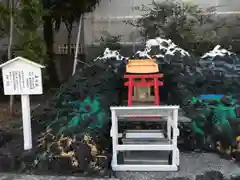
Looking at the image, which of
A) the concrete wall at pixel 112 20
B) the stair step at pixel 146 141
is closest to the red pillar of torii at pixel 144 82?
the stair step at pixel 146 141

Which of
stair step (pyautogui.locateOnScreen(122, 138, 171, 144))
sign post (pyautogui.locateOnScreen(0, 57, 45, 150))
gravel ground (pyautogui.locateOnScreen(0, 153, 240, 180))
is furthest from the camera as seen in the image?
sign post (pyautogui.locateOnScreen(0, 57, 45, 150))

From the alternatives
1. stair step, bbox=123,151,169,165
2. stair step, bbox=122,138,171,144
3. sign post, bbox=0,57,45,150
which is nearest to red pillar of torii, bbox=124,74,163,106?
stair step, bbox=122,138,171,144

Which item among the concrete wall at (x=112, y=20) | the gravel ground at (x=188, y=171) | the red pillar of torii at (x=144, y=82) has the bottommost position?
the gravel ground at (x=188, y=171)

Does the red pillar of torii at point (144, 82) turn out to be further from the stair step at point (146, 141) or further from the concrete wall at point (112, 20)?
the concrete wall at point (112, 20)

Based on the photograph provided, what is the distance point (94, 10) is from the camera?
691 centimetres

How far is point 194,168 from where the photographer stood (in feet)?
10.9

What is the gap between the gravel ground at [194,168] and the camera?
313 cm

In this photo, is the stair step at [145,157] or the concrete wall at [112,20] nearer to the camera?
the stair step at [145,157]

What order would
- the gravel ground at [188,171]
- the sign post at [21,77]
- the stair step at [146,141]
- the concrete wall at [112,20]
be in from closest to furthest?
the gravel ground at [188,171], the stair step at [146,141], the sign post at [21,77], the concrete wall at [112,20]

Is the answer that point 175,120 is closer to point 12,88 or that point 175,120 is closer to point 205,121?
point 205,121

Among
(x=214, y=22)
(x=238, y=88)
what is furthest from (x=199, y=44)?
(x=238, y=88)

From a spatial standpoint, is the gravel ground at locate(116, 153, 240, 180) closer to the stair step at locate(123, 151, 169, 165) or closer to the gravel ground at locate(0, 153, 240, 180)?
the gravel ground at locate(0, 153, 240, 180)

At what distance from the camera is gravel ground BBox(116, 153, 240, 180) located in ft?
10.3

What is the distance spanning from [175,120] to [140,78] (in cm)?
64
